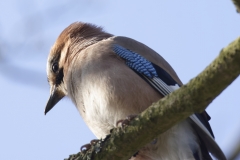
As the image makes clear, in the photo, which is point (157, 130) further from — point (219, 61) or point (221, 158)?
point (221, 158)

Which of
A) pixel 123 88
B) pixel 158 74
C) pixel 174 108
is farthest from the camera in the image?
pixel 158 74

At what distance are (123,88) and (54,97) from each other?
1544 millimetres

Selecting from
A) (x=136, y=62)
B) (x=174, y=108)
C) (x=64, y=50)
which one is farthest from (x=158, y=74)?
(x=174, y=108)

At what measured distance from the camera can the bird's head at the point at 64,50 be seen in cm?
632

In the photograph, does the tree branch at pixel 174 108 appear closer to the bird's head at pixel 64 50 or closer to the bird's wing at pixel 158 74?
the bird's wing at pixel 158 74

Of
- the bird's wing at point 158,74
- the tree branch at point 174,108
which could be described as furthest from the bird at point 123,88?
the tree branch at point 174,108

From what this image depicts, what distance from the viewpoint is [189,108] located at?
11.1ft

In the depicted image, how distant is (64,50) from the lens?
6.52 meters

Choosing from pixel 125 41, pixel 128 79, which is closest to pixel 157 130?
pixel 128 79

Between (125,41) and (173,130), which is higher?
(125,41)

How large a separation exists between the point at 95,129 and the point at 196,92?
2264mm

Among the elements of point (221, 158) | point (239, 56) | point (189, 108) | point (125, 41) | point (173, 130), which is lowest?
point (221, 158)

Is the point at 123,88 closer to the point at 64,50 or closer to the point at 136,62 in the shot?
the point at 136,62

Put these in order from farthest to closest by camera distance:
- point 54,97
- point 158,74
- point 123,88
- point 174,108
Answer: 1. point 54,97
2. point 158,74
3. point 123,88
4. point 174,108
